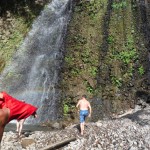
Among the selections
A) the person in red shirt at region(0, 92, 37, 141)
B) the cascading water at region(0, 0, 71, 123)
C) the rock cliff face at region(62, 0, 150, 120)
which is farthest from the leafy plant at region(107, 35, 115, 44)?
the person in red shirt at region(0, 92, 37, 141)

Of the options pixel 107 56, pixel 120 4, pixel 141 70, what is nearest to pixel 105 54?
pixel 107 56

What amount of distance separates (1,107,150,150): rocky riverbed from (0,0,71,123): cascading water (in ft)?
27.0

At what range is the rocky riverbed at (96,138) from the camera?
12.6 metres

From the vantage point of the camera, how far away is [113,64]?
23.3 meters

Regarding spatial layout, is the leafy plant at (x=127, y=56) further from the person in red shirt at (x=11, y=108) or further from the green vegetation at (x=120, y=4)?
the person in red shirt at (x=11, y=108)

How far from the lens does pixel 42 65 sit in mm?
25062

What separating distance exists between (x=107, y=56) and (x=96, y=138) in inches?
447

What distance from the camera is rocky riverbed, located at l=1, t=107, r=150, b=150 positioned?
1264 cm

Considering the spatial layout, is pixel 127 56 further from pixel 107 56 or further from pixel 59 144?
pixel 59 144

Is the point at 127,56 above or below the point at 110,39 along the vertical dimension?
below

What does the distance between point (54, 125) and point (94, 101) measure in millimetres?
3552

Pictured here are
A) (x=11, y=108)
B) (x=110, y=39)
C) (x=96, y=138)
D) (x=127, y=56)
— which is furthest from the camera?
(x=110, y=39)

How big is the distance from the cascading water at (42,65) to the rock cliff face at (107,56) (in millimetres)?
925

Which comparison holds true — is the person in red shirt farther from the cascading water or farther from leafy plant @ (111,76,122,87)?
leafy plant @ (111,76,122,87)
